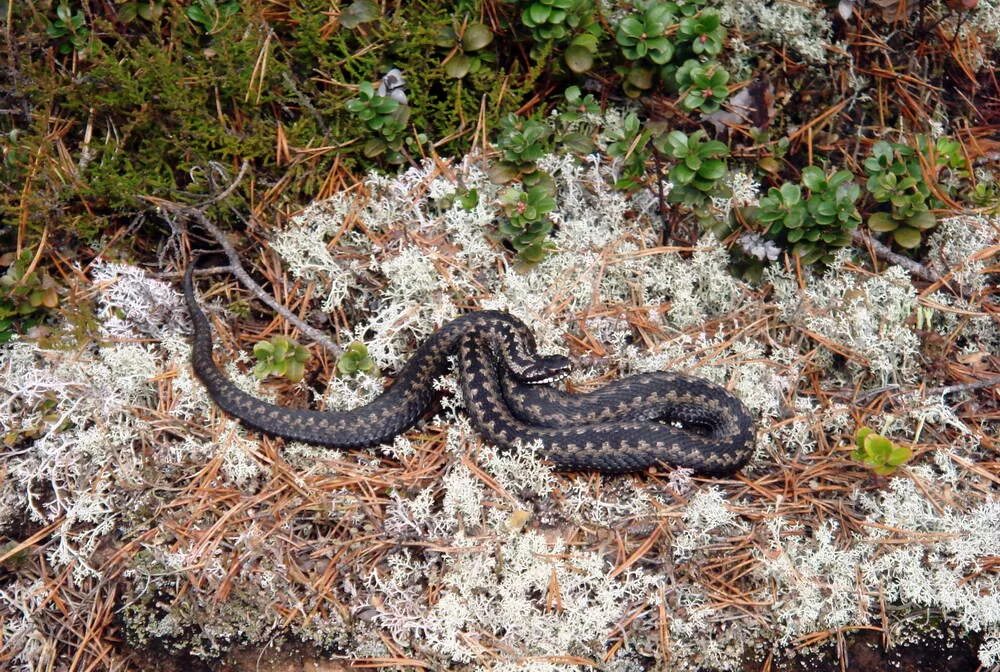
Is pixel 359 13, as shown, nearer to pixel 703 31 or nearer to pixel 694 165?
pixel 703 31

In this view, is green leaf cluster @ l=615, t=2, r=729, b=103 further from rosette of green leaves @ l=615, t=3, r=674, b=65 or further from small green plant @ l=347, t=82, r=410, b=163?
small green plant @ l=347, t=82, r=410, b=163

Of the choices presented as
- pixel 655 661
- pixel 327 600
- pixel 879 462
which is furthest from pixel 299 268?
pixel 879 462

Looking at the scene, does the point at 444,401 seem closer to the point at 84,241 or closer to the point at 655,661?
the point at 655,661

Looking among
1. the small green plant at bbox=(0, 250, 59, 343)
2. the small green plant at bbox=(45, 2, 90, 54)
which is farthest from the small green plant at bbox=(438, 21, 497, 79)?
the small green plant at bbox=(0, 250, 59, 343)

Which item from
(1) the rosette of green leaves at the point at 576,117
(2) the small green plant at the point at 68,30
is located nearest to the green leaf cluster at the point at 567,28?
(1) the rosette of green leaves at the point at 576,117

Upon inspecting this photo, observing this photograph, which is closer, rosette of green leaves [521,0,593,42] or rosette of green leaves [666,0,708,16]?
rosette of green leaves [521,0,593,42]

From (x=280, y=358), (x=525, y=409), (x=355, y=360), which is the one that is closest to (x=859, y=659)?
(x=525, y=409)
